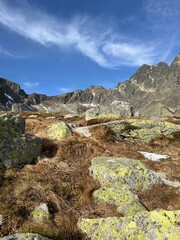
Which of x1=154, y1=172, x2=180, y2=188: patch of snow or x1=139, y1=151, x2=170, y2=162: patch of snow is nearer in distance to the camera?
x1=154, y1=172, x2=180, y2=188: patch of snow

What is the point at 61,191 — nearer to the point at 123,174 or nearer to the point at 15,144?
the point at 123,174

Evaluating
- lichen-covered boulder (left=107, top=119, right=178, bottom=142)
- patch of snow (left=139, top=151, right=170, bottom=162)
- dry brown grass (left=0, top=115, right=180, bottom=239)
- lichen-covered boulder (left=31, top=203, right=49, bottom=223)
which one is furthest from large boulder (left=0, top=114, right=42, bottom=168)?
lichen-covered boulder (left=107, top=119, right=178, bottom=142)

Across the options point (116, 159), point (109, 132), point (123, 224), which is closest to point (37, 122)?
point (109, 132)

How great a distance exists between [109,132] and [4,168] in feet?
26.2

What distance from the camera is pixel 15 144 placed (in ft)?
33.2

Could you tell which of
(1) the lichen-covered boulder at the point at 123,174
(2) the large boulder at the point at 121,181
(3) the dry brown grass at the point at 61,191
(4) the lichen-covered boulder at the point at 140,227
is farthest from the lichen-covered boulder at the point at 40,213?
(1) the lichen-covered boulder at the point at 123,174

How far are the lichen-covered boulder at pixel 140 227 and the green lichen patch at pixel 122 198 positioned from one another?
63.6 inches

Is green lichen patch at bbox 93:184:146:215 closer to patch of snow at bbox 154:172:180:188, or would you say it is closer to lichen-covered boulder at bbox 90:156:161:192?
lichen-covered boulder at bbox 90:156:161:192

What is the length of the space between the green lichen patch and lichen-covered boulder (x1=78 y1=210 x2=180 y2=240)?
161 centimetres

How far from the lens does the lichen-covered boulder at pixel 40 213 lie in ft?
23.1

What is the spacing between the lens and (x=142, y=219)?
6145mm

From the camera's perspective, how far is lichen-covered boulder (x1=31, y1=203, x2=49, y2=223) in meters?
7.05

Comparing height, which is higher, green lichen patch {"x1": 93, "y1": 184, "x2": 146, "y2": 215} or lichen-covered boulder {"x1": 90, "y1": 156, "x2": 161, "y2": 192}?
lichen-covered boulder {"x1": 90, "y1": 156, "x2": 161, "y2": 192}

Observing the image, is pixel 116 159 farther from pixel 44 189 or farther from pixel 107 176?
pixel 44 189
